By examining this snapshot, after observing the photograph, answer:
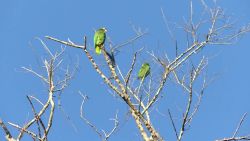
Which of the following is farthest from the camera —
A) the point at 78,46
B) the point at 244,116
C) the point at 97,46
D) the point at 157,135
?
the point at 97,46

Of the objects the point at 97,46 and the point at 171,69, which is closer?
the point at 171,69

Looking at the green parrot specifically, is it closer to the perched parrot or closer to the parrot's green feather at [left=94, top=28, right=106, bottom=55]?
the parrot's green feather at [left=94, top=28, right=106, bottom=55]

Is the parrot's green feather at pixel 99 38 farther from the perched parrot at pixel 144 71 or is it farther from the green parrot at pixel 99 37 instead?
the perched parrot at pixel 144 71

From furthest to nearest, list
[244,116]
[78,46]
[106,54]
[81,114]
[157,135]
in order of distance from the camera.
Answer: [106,54], [81,114], [78,46], [157,135], [244,116]

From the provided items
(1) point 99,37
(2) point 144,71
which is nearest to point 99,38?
(1) point 99,37

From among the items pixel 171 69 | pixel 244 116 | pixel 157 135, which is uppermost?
pixel 171 69

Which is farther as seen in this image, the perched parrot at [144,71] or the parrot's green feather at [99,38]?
the parrot's green feather at [99,38]

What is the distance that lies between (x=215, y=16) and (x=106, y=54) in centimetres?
157

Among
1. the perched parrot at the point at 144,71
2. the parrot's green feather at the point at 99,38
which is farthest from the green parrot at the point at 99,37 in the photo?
the perched parrot at the point at 144,71

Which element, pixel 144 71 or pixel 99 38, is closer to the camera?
pixel 144 71

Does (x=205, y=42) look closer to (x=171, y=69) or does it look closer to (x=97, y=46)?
(x=171, y=69)

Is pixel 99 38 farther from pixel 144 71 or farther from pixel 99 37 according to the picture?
pixel 144 71

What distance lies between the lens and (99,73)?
19.4ft

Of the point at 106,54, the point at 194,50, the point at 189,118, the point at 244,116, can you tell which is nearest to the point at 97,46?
the point at 106,54
